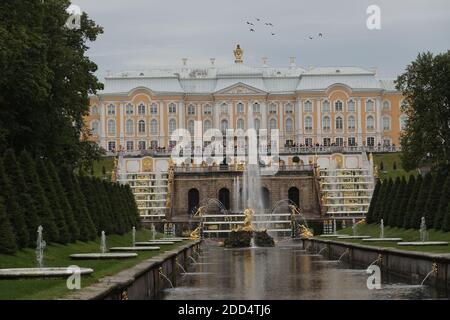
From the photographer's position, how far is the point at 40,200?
24.0m

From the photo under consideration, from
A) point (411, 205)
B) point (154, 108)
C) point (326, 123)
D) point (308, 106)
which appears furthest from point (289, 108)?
point (411, 205)

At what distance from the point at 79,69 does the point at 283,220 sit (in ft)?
79.0

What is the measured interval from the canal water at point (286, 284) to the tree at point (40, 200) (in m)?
3.39

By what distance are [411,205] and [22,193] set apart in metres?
17.2

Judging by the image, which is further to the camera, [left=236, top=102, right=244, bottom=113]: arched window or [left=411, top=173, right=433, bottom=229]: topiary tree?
[left=236, top=102, right=244, bottom=113]: arched window

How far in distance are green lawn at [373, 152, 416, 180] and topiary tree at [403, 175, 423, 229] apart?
40.5 meters

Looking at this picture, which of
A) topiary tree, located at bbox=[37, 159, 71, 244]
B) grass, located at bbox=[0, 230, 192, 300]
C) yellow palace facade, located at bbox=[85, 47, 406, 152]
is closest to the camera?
grass, located at bbox=[0, 230, 192, 300]

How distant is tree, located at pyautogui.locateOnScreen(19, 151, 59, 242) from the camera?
23562mm

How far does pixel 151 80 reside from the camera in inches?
4483

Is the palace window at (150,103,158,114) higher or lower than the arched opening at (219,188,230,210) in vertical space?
higher

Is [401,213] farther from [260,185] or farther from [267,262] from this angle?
[260,185]

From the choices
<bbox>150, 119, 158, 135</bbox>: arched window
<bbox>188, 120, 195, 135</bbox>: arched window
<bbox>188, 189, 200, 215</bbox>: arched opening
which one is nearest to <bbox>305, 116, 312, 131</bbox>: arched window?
<bbox>188, 120, 195, 135</bbox>: arched window

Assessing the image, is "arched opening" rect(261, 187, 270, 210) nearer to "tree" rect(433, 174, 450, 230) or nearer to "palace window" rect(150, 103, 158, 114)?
"tree" rect(433, 174, 450, 230)

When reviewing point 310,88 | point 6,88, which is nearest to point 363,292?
point 6,88
